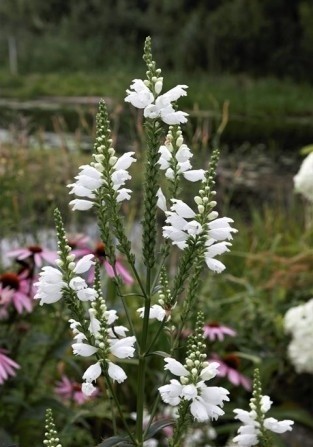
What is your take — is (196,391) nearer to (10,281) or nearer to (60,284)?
(60,284)

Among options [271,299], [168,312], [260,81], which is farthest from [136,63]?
[168,312]

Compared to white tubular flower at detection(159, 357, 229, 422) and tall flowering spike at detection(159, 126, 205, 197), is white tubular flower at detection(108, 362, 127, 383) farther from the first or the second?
tall flowering spike at detection(159, 126, 205, 197)

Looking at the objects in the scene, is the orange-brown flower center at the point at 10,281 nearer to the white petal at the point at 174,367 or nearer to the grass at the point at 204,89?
the white petal at the point at 174,367

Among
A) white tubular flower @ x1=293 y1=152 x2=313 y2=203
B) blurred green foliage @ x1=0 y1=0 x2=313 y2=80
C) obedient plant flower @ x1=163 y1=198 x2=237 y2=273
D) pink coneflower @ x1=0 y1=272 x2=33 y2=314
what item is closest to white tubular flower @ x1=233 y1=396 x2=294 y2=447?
obedient plant flower @ x1=163 y1=198 x2=237 y2=273

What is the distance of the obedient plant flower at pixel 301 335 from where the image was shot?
3174mm

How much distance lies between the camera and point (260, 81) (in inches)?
1174

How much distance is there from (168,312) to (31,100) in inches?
1048

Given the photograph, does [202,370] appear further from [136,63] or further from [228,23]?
[136,63]

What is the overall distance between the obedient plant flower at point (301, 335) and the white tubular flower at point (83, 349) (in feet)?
6.86

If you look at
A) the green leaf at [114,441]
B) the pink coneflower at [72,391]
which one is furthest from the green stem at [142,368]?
the pink coneflower at [72,391]

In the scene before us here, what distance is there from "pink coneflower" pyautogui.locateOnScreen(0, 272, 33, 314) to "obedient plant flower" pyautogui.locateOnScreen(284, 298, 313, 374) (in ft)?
3.90

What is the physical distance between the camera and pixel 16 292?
239 cm

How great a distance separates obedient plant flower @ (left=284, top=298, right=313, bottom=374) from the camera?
317cm

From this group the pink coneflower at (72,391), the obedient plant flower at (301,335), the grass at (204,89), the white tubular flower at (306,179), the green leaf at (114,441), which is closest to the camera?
the green leaf at (114,441)
